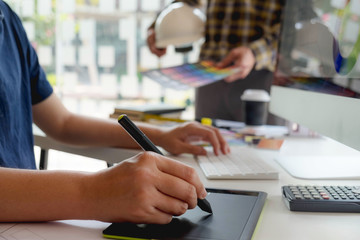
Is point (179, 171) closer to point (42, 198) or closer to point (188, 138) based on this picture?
point (42, 198)

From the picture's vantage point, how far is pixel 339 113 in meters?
0.67

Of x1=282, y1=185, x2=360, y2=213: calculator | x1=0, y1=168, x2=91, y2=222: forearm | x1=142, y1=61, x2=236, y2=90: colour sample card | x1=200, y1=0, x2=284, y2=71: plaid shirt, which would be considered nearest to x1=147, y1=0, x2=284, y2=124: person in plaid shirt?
x1=200, y1=0, x2=284, y2=71: plaid shirt

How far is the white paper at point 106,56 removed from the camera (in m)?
4.38

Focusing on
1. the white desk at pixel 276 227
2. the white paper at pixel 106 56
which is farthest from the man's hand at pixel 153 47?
the white paper at pixel 106 56

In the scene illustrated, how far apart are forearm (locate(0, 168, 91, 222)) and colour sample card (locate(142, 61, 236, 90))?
75cm

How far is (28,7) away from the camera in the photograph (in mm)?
4293

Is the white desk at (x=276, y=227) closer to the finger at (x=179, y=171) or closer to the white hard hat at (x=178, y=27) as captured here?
the finger at (x=179, y=171)

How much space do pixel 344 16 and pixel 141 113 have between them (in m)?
0.78

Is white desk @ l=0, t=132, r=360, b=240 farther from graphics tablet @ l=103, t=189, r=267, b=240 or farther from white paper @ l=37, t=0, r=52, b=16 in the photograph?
white paper @ l=37, t=0, r=52, b=16

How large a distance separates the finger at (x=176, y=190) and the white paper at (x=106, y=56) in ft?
13.2

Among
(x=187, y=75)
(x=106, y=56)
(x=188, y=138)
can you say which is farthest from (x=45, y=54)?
(x=188, y=138)

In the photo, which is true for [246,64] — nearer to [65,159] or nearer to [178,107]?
[178,107]

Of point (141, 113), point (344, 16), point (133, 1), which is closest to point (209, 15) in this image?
point (141, 113)

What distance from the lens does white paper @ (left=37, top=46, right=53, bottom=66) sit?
14.4 feet
